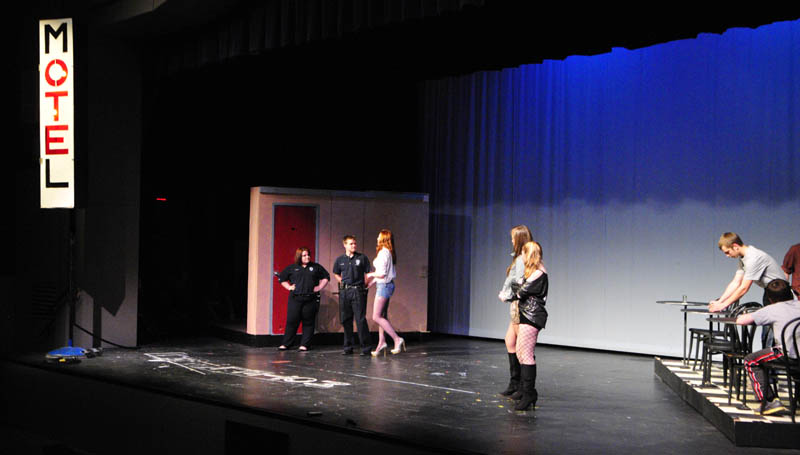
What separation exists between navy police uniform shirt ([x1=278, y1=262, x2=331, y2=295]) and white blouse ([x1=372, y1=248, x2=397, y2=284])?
1.04m

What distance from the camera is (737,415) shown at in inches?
233

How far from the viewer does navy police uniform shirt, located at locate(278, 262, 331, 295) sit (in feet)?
35.4

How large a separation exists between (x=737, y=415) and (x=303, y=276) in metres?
6.26

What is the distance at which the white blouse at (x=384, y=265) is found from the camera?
33.3 feet

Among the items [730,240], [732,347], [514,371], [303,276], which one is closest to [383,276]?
[303,276]

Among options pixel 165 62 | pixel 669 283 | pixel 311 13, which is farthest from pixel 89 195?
pixel 669 283

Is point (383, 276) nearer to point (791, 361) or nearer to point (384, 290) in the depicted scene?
point (384, 290)

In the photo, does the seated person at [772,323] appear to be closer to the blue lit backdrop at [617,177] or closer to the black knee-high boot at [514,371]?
the black knee-high boot at [514,371]

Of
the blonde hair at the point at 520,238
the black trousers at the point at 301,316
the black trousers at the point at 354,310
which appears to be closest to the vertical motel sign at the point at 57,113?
the black trousers at the point at 301,316

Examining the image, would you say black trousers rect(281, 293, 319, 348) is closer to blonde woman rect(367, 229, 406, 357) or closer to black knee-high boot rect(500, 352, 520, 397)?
blonde woman rect(367, 229, 406, 357)

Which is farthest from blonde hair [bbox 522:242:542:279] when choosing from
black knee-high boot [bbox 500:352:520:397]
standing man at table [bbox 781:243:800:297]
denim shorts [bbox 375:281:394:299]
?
denim shorts [bbox 375:281:394:299]

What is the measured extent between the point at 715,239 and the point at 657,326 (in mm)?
1456

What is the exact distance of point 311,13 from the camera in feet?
27.0

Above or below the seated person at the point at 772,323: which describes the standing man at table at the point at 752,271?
above
